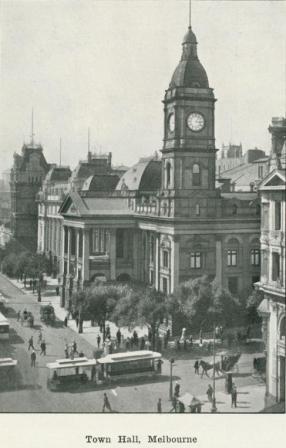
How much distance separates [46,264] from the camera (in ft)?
330

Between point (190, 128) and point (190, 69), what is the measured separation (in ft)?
20.1

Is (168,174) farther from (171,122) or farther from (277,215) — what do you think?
(277,215)

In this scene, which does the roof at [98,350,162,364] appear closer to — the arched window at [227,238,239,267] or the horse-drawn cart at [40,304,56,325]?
the horse-drawn cart at [40,304,56,325]

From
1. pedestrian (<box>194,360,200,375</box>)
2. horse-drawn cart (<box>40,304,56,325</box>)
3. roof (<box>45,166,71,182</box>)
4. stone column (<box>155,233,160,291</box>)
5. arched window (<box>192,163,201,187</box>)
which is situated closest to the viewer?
pedestrian (<box>194,360,200,375</box>)

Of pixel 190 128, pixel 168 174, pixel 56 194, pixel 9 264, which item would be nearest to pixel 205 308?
pixel 168 174

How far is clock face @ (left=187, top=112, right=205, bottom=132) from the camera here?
67.1 metres

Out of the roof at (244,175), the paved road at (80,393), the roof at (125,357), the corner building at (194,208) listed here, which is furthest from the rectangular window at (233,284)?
the roof at (244,175)

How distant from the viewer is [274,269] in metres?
40.0

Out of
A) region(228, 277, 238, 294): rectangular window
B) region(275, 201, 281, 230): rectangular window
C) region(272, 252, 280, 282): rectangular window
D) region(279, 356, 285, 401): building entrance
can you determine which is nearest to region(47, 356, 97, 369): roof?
region(279, 356, 285, 401): building entrance

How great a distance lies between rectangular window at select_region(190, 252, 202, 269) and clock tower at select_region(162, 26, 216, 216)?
5091mm

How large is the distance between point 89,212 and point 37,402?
39463 mm

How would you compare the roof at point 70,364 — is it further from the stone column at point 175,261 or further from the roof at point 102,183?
the roof at point 102,183

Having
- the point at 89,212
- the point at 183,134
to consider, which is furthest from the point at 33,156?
the point at 183,134
